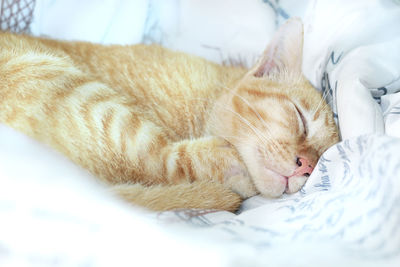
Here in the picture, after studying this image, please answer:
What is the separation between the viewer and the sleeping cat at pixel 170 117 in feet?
3.18

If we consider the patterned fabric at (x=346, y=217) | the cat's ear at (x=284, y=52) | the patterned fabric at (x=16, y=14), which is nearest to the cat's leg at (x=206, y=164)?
the patterned fabric at (x=346, y=217)

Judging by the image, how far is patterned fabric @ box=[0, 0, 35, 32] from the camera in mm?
1451

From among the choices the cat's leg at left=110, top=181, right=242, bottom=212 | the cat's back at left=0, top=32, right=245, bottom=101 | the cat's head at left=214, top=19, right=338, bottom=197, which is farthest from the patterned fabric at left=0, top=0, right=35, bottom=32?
the cat's leg at left=110, top=181, right=242, bottom=212

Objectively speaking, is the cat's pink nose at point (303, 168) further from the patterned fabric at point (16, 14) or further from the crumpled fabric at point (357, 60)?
the patterned fabric at point (16, 14)

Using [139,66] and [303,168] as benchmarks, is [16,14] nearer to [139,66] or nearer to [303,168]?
[139,66]

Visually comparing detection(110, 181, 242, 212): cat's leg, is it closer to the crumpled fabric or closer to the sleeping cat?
the sleeping cat

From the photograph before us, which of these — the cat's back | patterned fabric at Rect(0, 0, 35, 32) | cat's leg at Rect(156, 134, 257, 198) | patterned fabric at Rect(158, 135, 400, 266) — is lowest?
cat's leg at Rect(156, 134, 257, 198)

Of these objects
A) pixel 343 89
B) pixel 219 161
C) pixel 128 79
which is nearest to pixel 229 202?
pixel 219 161

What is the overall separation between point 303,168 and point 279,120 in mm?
193

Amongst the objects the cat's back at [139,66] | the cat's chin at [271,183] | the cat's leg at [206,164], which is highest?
the cat's back at [139,66]

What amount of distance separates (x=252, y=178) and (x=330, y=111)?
0.31 meters

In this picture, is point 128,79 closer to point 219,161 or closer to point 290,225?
point 219,161

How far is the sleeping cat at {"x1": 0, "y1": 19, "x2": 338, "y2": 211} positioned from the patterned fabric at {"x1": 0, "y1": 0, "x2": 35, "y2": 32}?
0.72 feet

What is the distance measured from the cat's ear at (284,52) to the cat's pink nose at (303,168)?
0.39m
